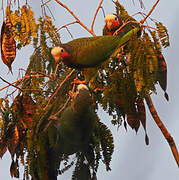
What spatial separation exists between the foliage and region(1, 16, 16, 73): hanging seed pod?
0.03 m

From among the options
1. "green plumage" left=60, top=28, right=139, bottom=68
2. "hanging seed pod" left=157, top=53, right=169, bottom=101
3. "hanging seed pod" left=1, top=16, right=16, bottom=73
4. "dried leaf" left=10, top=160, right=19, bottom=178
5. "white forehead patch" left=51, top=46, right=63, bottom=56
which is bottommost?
"dried leaf" left=10, top=160, right=19, bottom=178

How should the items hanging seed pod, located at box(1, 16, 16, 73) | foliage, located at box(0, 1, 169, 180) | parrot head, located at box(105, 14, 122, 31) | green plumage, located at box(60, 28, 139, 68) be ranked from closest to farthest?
foliage, located at box(0, 1, 169, 180) < green plumage, located at box(60, 28, 139, 68) < hanging seed pod, located at box(1, 16, 16, 73) < parrot head, located at box(105, 14, 122, 31)

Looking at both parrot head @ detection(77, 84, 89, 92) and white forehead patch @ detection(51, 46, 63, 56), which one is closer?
parrot head @ detection(77, 84, 89, 92)

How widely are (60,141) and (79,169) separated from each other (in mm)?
154

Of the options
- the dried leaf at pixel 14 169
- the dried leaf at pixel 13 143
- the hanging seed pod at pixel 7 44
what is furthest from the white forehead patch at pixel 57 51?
the dried leaf at pixel 14 169

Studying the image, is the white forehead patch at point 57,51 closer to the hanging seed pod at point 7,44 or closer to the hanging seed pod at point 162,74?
the hanging seed pod at point 7,44

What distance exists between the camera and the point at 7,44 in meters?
1.46

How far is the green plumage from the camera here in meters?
1.32

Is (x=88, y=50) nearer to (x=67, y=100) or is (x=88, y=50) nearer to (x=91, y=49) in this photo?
(x=91, y=49)

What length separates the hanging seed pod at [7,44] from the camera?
4.72 ft

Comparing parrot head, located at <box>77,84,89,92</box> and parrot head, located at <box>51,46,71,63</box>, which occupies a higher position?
parrot head, located at <box>51,46,71,63</box>

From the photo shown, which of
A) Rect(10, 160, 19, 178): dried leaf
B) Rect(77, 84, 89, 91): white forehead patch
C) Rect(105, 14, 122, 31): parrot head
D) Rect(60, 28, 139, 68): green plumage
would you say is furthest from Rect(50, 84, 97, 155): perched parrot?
Rect(105, 14, 122, 31): parrot head

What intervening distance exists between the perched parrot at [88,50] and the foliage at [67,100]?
0.03 m

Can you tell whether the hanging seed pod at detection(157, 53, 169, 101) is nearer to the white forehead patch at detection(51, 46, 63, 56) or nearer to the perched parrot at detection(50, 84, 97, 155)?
the perched parrot at detection(50, 84, 97, 155)
